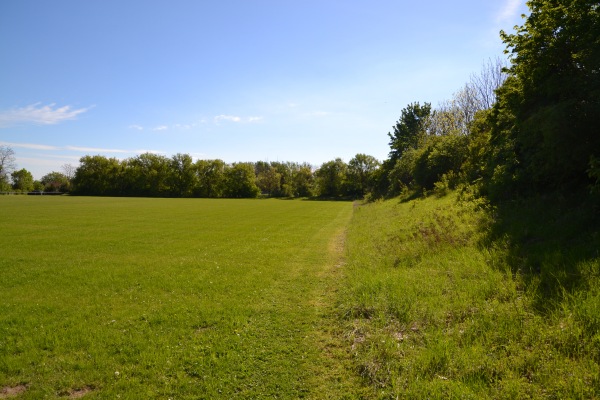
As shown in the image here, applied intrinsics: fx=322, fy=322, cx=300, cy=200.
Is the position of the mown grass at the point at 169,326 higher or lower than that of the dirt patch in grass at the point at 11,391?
higher

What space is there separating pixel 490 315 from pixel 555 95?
9.03m

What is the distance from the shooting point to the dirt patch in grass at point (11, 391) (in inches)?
197

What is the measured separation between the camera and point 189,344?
21.8ft

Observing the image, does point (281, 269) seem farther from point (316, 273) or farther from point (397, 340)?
point (397, 340)

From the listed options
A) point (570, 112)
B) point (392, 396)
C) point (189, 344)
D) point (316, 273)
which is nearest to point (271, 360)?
point (189, 344)

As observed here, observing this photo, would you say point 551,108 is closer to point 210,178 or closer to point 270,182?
point 210,178

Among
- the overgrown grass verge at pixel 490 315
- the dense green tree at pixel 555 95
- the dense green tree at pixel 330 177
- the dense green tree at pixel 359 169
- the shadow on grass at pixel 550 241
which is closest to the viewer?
the overgrown grass verge at pixel 490 315

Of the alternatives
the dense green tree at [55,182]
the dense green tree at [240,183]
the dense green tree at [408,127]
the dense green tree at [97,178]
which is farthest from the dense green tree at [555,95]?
the dense green tree at [55,182]

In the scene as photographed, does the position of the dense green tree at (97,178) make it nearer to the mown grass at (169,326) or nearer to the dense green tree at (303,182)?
the dense green tree at (303,182)

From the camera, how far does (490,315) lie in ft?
20.0

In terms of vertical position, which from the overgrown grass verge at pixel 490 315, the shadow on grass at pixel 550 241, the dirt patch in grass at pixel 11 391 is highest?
the shadow on grass at pixel 550 241

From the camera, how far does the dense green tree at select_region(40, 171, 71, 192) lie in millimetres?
141375

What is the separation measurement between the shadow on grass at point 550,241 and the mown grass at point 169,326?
14.5 feet

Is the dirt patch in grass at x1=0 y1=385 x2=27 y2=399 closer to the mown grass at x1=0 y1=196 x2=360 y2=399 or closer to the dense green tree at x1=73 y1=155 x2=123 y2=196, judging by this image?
the mown grass at x1=0 y1=196 x2=360 y2=399
